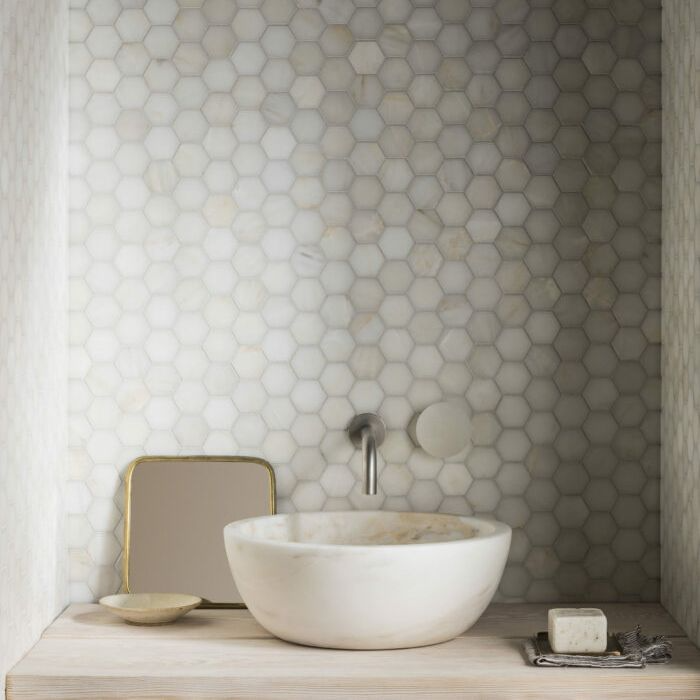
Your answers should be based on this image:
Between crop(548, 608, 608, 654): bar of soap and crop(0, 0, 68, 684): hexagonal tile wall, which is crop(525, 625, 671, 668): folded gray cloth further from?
crop(0, 0, 68, 684): hexagonal tile wall

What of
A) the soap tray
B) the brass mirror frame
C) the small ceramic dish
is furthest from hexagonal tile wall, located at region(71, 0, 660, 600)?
the soap tray

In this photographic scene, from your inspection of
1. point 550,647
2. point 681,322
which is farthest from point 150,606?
point 681,322

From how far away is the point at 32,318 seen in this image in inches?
66.0

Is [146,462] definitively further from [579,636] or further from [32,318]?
[579,636]

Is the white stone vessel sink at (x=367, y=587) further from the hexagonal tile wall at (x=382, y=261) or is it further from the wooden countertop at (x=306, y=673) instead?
the hexagonal tile wall at (x=382, y=261)

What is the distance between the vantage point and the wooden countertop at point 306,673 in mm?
1466

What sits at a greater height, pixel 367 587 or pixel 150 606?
pixel 367 587

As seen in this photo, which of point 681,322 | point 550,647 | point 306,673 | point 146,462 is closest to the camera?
point 306,673

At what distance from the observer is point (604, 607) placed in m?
1.92

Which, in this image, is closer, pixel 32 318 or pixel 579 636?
pixel 579 636

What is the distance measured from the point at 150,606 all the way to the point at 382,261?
2.56 ft

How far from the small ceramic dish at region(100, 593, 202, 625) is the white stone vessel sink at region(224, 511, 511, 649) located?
→ 204 mm

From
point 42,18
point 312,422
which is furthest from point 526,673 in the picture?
point 42,18

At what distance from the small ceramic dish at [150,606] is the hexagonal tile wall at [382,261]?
14cm
